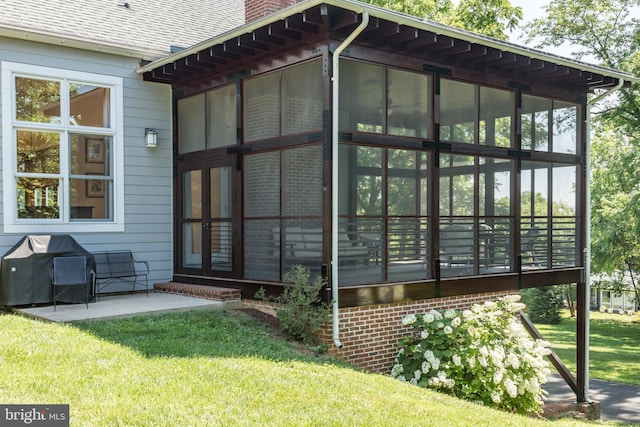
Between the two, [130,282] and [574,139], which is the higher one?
[574,139]

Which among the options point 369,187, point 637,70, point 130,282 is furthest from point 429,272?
point 637,70

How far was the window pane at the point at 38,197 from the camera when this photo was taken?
852 cm

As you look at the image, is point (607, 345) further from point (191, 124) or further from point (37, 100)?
point (37, 100)

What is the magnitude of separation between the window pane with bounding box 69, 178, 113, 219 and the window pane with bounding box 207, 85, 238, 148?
183 centimetres

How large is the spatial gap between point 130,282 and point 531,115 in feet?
22.9

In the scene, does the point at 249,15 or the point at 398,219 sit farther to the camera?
the point at 249,15

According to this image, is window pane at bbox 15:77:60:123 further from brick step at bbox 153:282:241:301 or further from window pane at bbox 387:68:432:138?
window pane at bbox 387:68:432:138

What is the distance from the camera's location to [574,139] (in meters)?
9.99

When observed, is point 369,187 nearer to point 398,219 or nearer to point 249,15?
point 398,219

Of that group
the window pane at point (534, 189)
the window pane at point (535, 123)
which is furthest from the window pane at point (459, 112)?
the window pane at point (534, 189)

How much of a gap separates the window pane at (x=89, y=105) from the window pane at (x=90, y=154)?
8.8 inches

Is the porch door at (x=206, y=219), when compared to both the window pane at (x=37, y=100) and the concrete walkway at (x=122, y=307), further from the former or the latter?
the window pane at (x=37, y=100)

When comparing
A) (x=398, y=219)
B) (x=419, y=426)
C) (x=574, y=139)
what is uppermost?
(x=574, y=139)

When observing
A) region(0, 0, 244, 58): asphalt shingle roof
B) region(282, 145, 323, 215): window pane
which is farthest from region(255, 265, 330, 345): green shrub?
region(0, 0, 244, 58): asphalt shingle roof
